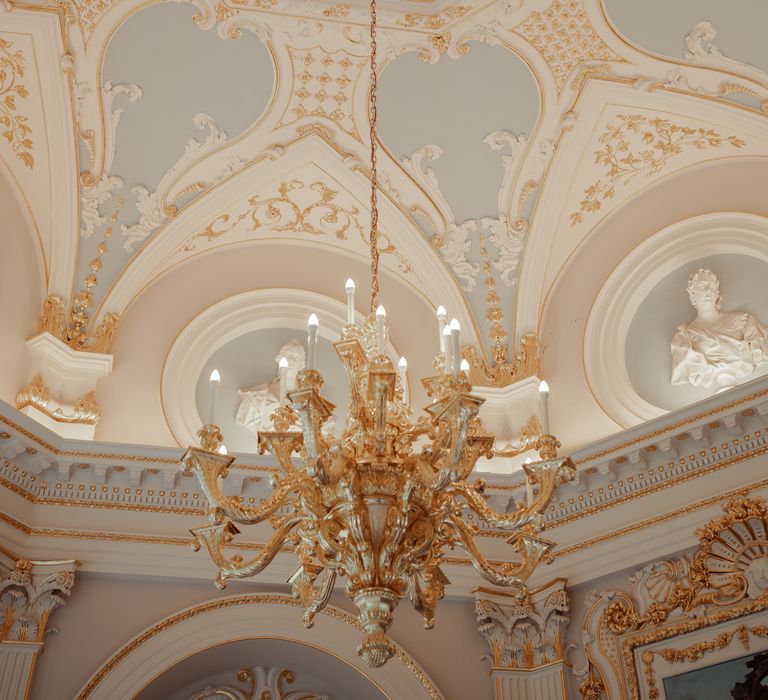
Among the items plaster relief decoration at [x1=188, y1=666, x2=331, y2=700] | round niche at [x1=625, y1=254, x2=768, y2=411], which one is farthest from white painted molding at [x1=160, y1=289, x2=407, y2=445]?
round niche at [x1=625, y1=254, x2=768, y2=411]

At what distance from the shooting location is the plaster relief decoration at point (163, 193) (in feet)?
29.8

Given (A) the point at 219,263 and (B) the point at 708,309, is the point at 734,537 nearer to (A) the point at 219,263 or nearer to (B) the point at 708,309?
(B) the point at 708,309

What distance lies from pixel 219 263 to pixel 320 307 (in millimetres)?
1011

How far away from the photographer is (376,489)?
4.62 metres

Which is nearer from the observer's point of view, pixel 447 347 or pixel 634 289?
pixel 447 347

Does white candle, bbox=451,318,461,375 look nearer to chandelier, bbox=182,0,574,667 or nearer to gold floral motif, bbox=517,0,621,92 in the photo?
chandelier, bbox=182,0,574,667

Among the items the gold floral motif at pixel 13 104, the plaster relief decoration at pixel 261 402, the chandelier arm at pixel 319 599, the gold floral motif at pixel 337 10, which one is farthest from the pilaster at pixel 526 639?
the gold floral motif at pixel 13 104

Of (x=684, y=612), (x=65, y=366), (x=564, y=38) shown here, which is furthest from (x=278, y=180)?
(x=684, y=612)

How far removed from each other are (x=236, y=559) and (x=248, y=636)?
3.18 m

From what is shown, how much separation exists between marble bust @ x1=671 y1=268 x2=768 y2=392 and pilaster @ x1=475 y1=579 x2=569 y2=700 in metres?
2.03

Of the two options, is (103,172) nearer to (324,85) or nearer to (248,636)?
(324,85)

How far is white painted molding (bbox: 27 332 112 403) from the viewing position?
8430 mm

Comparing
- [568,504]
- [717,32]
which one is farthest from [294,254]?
[717,32]

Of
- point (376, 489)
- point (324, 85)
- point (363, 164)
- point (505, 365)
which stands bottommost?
point (376, 489)
